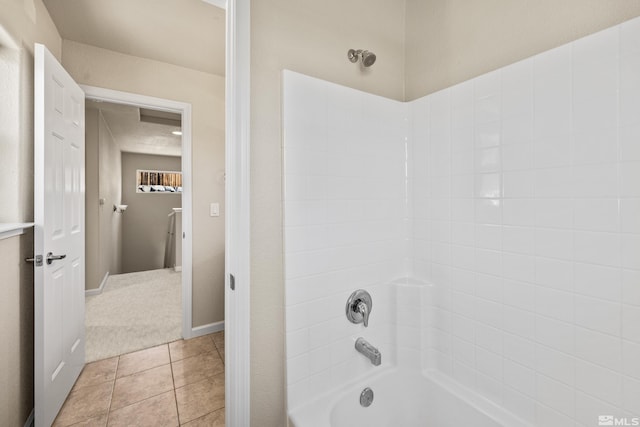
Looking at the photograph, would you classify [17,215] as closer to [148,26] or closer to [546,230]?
[148,26]

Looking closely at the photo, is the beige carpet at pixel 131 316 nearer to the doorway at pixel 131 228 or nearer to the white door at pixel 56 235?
the doorway at pixel 131 228

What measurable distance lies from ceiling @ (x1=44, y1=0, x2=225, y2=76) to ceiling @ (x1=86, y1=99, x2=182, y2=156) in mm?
1174

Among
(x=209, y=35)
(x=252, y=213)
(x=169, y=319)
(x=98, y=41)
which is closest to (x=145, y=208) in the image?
(x=169, y=319)

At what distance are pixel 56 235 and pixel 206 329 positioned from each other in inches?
59.5

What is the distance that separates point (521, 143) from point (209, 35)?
226 centimetres

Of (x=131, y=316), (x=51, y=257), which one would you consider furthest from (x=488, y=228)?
(x=131, y=316)

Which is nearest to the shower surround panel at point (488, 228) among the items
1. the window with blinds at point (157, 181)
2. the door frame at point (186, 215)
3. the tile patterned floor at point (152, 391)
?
the tile patterned floor at point (152, 391)

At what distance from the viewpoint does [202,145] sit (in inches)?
104

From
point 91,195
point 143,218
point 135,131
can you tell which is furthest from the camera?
point 143,218

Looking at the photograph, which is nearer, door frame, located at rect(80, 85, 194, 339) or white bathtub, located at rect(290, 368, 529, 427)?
white bathtub, located at rect(290, 368, 529, 427)

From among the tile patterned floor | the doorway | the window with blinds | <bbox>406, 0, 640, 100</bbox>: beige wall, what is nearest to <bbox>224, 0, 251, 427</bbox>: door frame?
the tile patterned floor

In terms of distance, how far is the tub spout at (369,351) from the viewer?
1262 millimetres

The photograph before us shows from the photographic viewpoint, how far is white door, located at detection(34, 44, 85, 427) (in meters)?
1.43

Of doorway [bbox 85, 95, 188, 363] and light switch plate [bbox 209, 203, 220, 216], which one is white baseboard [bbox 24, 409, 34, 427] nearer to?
doorway [bbox 85, 95, 188, 363]
